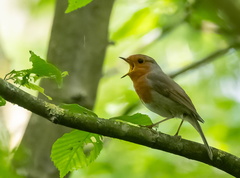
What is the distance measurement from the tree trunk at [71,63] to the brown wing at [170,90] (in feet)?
1.95

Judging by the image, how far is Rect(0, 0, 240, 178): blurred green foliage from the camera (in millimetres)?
6000

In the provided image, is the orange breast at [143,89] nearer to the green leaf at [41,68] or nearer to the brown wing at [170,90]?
the brown wing at [170,90]

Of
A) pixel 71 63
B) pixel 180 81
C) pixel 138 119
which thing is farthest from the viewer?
pixel 180 81

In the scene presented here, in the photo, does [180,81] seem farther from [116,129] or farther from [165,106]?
[116,129]

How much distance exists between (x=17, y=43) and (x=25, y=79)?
8.00 m

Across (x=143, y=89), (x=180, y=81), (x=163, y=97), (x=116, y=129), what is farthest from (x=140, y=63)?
(x=180, y=81)

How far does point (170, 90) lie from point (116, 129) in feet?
6.64

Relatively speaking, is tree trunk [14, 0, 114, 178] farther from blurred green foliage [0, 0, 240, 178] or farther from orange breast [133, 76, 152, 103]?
blurred green foliage [0, 0, 240, 178]

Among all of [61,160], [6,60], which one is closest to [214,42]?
[6,60]

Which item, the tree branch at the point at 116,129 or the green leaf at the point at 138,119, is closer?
the tree branch at the point at 116,129

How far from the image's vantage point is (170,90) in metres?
4.82

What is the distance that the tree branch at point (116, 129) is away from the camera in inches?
105

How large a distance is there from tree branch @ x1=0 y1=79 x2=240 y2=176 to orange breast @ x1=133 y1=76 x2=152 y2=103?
1503mm

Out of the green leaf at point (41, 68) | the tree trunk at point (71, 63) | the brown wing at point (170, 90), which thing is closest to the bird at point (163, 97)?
the brown wing at point (170, 90)
